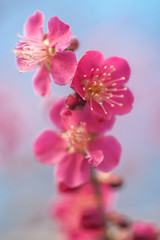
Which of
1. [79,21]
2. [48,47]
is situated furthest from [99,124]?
[79,21]

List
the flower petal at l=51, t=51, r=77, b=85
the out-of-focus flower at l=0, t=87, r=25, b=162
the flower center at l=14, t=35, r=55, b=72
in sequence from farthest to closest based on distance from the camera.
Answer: the out-of-focus flower at l=0, t=87, r=25, b=162 → the flower center at l=14, t=35, r=55, b=72 → the flower petal at l=51, t=51, r=77, b=85

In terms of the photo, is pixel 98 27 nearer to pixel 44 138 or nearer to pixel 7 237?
pixel 7 237

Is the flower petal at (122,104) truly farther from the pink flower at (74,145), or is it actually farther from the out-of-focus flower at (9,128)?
the out-of-focus flower at (9,128)

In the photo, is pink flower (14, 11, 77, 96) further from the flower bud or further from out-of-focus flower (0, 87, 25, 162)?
out-of-focus flower (0, 87, 25, 162)

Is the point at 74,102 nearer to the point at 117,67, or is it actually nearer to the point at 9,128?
the point at 117,67

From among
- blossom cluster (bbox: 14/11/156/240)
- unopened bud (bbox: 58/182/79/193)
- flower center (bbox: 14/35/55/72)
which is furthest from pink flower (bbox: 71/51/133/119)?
unopened bud (bbox: 58/182/79/193)

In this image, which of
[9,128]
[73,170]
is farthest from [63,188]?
[9,128]

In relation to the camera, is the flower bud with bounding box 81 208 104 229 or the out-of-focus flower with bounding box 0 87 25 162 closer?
the flower bud with bounding box 81 208 104 229
